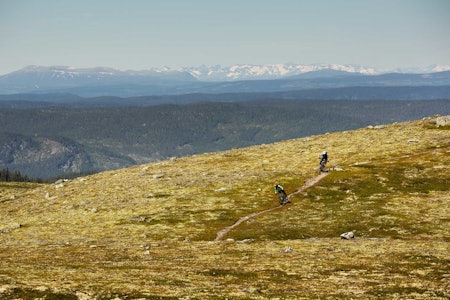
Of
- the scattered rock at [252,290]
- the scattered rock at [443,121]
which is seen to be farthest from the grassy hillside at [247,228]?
the scattered rock at [443,121]

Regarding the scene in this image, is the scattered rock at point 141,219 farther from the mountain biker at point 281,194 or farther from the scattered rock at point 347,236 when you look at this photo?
the scattered rock at point 347,236

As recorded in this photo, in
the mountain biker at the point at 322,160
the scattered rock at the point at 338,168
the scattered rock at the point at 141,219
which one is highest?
the mountain biker at the point at 322,160

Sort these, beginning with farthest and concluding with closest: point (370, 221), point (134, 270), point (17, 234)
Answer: point (17, 234), point (370, 221), point (134, 270)

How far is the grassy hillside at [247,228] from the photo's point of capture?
34.0 metres

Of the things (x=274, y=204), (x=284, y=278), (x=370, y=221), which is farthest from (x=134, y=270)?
(x=274, y=204)

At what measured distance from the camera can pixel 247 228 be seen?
61.9 m

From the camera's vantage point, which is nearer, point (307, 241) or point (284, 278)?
point (284, 278)

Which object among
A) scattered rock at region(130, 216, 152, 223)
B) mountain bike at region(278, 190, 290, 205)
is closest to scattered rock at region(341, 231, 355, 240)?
mountain bike at region(278, 190, 290, 205)

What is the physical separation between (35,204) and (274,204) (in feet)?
135

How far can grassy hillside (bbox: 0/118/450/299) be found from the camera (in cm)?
3400

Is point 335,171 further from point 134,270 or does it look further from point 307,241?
point 134,270

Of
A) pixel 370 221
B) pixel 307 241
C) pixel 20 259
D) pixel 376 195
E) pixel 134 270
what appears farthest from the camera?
pixel 376 195

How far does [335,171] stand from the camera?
8694 cm

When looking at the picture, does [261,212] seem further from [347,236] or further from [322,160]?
[322,160]
